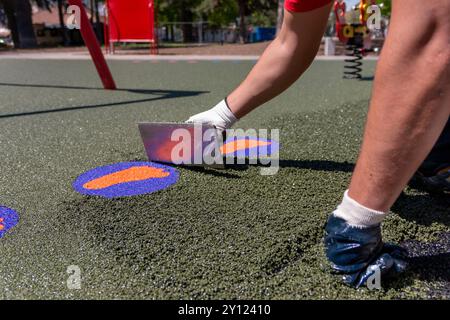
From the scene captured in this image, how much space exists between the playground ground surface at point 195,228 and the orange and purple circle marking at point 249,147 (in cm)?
9

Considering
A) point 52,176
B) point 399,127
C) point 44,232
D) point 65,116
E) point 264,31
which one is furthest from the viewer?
point 264,31

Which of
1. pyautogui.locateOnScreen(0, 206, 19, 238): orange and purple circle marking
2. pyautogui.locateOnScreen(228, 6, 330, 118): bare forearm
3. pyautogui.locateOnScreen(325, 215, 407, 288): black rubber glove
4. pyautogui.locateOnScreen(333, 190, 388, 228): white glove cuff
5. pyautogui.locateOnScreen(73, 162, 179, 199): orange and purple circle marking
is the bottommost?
pyautogui.locateOnScreen(0, 206, 19, 238): orange and purple circle marking

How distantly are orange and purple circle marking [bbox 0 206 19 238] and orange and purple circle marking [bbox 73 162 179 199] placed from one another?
0.92 feet

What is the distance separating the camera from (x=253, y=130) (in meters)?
2.88

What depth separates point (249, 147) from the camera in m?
2.42

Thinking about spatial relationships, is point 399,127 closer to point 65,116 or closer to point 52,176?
point 52,176

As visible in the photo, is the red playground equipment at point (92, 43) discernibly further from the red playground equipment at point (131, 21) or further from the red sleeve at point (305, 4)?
the red playground equipment at point (131, 21)

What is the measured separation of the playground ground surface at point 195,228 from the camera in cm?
110

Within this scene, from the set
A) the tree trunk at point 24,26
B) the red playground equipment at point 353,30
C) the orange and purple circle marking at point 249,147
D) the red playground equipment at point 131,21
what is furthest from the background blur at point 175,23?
the orange and purple circle marking at point 249,147

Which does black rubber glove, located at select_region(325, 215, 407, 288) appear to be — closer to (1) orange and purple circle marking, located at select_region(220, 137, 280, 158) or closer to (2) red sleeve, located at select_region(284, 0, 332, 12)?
(2) red sleeve, located at select_region(284, 0, 332, 12)

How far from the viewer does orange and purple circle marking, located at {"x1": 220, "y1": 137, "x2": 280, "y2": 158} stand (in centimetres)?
227

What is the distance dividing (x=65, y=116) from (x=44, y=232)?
7.23 feet
